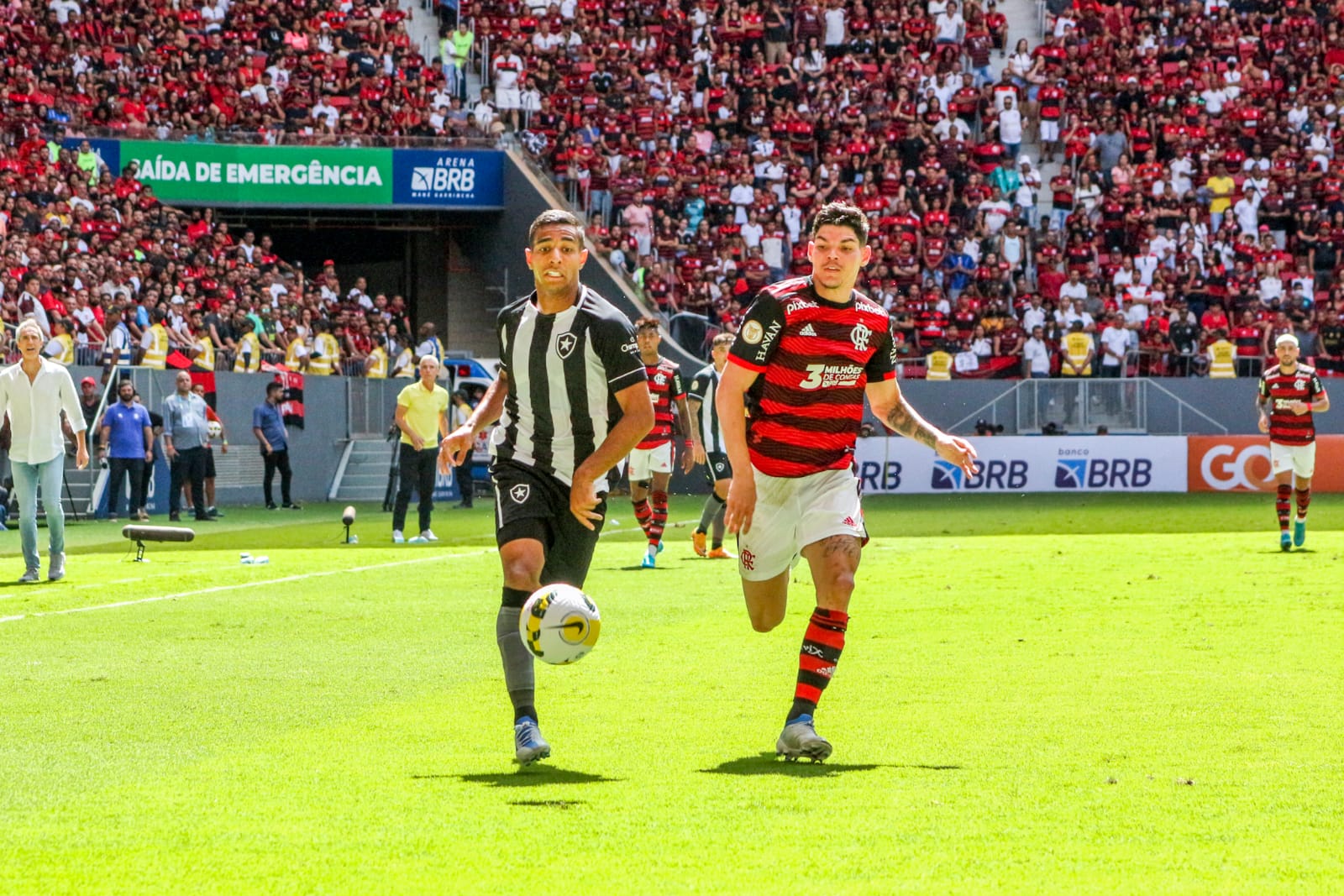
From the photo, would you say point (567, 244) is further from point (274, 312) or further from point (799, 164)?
point (799, 164)

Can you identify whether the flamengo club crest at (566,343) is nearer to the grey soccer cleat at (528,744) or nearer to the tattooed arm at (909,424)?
the tattooed arm at (909,424)

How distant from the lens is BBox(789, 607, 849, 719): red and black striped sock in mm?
7039

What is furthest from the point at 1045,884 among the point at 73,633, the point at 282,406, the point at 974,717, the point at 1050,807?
the point at 282,406

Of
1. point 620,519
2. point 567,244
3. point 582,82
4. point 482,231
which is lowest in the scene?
point 620,519

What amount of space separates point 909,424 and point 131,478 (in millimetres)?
20203

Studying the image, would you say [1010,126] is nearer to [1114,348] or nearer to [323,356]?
[1114,348]

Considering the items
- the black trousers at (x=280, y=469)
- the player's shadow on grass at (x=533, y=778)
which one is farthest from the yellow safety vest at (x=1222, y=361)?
the player's shadow on grass at (x=533, y=778)

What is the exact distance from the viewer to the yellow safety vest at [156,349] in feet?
94.0

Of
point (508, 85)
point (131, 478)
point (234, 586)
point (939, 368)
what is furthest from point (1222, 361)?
point (234, 586)

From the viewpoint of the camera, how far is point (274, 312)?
32969 mm

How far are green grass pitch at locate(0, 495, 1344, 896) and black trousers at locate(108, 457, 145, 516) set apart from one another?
432 inches

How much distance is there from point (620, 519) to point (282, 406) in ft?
26.7

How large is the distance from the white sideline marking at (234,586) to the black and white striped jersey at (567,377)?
668 centimetres

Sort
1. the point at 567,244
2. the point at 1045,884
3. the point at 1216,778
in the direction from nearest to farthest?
the point at 1045,884 → the point at 1216,778 → the point at 567,244
